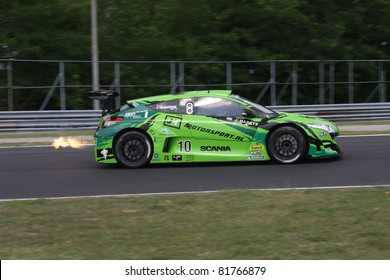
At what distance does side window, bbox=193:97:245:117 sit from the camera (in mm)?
11617

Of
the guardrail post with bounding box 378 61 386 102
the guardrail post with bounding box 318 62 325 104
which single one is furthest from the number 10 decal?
the guardrail post with bounding box 378 61 386 102

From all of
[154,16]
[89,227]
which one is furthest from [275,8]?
[89,227]

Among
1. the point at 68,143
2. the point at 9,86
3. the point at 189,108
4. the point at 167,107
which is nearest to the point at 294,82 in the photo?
the point at 9,86

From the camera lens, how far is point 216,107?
1170 cm

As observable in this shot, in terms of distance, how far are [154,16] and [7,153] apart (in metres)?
13.9

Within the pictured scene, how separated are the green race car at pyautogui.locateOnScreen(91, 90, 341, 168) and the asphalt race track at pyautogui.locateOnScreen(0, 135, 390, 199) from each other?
22cm

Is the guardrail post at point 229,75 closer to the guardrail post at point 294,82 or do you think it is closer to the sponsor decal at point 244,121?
the guardrail post at point 294,82

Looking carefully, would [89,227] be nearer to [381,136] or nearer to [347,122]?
[381,136]

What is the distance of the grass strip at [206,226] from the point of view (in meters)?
6.14

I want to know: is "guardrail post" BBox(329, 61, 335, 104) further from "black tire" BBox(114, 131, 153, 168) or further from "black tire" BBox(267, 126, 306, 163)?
"black tire" BBox(114, 131, 153, 168)

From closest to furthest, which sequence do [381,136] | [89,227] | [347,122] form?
[89,227]
[381,136]
[347,122]

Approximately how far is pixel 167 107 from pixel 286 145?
2.27 meters

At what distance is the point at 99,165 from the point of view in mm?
12273

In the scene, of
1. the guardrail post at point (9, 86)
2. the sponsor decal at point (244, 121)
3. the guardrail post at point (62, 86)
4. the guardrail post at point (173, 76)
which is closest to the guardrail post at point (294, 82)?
the guardrail post at point (173, 76)
